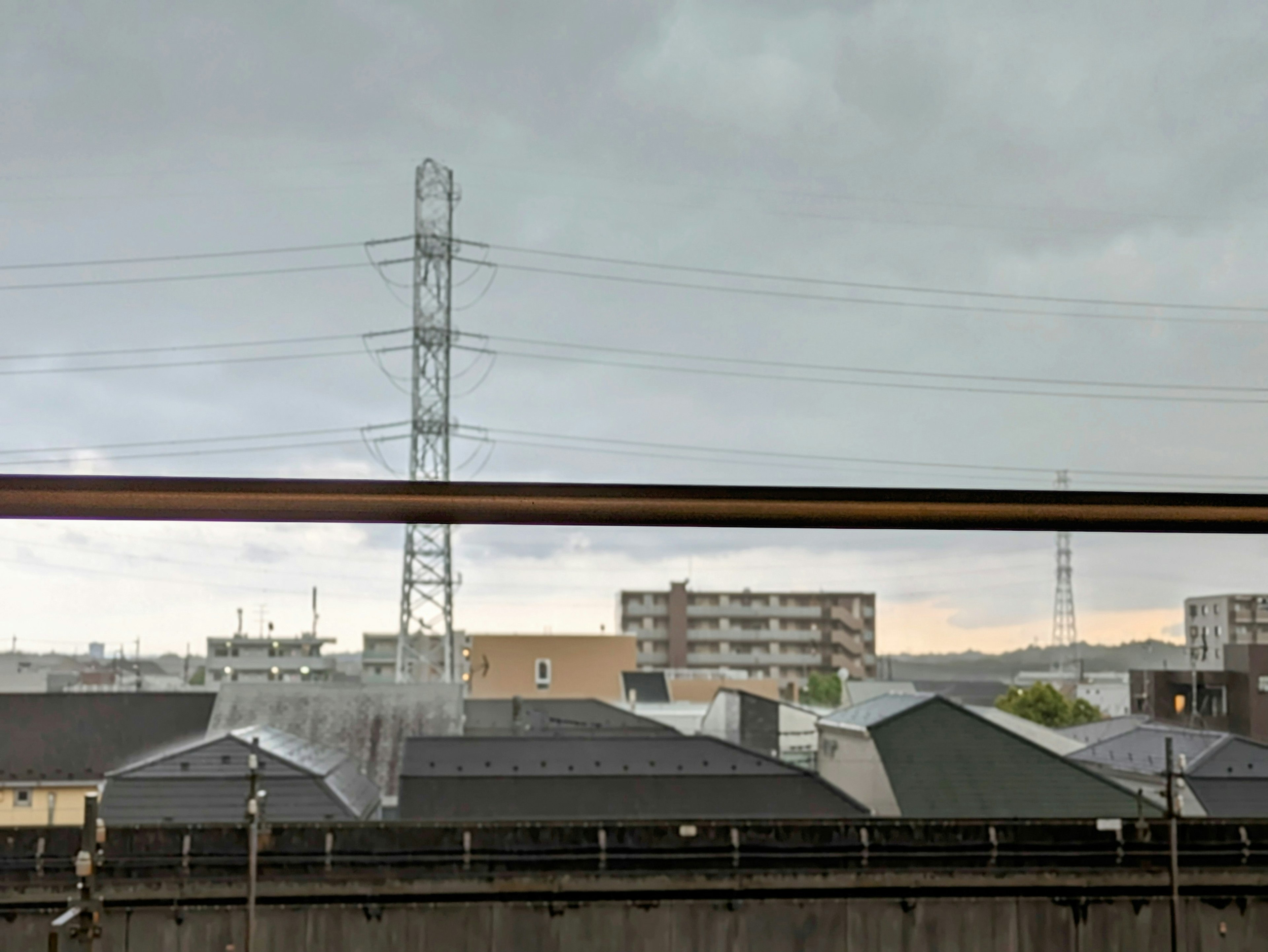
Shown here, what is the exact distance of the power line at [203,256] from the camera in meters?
16.7

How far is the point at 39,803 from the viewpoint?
378 inches

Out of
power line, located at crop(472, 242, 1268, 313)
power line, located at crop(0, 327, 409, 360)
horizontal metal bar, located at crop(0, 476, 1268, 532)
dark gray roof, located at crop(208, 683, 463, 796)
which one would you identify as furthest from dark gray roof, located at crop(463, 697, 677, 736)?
horizontal metal bar, located at crop(0, 476, 1268, 532)

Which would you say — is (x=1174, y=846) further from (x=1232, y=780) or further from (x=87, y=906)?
(x=87, y=906)

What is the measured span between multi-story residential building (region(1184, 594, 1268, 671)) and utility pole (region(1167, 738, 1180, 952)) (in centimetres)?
73

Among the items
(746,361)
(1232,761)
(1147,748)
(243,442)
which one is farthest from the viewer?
(746,361)

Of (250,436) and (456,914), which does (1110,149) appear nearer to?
(250,436)

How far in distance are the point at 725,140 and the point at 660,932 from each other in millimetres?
21242

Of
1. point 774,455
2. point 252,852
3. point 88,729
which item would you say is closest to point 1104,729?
point 774,455

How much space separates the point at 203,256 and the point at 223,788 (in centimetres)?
1202

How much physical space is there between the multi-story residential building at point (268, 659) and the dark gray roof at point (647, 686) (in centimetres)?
375

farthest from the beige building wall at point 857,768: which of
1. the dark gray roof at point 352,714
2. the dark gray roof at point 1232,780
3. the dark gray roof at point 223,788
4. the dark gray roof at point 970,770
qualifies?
the dark gray roof at point 223,788

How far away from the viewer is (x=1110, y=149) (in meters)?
23.9

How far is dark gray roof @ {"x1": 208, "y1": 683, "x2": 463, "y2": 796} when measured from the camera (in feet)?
33.9

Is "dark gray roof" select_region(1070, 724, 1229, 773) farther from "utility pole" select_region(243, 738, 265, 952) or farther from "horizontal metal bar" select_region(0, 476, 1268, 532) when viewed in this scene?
"horizontal metal bar" select_region(0, 476, 1268, 532)
